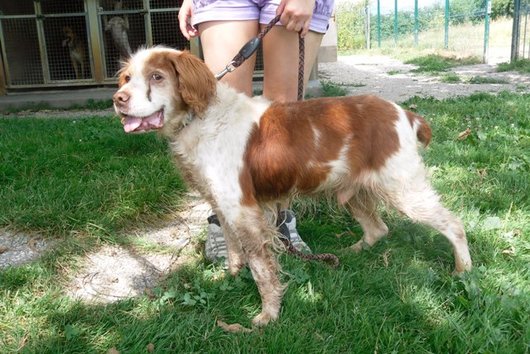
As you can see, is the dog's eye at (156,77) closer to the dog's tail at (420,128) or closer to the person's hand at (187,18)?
the person's hand at (187,18)

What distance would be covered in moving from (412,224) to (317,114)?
119 cm

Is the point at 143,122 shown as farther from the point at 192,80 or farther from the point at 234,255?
the point at 234,255

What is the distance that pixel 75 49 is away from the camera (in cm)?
987

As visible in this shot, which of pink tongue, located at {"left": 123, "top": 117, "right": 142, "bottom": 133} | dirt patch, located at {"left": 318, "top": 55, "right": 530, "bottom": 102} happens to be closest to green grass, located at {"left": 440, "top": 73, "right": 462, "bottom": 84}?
dirt patch, located at {"left": 318, "top": 55, "right": 530, "bottom": 102}

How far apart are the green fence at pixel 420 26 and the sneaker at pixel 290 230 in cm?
1427

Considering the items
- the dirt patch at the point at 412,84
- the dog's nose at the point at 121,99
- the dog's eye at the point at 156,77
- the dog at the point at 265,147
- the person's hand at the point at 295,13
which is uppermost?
the person's hand at the point at 295,13

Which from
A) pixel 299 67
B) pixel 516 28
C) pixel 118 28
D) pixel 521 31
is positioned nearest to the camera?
pixel 299 67

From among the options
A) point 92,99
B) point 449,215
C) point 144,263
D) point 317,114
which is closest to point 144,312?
point 144,263

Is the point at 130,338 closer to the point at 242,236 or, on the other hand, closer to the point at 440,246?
the point at 242,236

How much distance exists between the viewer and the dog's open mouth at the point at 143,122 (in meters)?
2.26

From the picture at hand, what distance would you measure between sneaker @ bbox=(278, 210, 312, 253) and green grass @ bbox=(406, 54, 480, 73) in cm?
1116

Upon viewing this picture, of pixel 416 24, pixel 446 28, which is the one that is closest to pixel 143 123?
pixel 446 28

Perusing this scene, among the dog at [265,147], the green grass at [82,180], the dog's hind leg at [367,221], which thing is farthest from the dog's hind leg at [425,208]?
the green grass at [82,180]

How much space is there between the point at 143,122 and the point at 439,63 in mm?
13927
